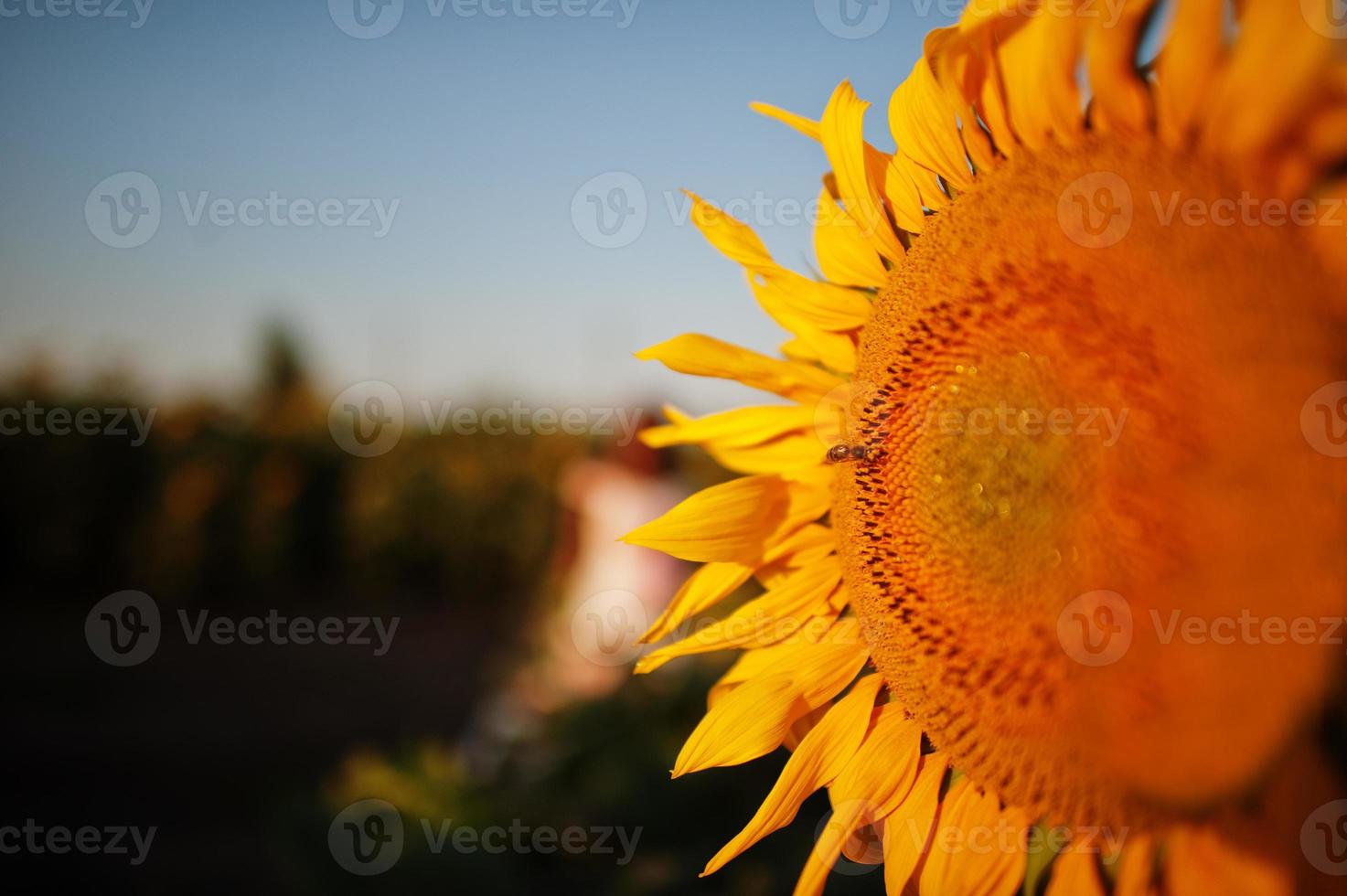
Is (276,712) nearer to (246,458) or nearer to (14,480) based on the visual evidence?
(246,458)

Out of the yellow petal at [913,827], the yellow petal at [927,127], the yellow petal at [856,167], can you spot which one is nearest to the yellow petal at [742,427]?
the yellow petal at [856,167]

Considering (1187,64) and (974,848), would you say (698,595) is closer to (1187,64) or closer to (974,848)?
(974,848)

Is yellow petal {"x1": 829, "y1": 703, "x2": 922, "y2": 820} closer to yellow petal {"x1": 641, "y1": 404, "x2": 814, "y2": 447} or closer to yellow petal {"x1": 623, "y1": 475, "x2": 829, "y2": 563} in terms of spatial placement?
yellow petal {"x1": 623, "y1": 475, "x2": 829, "y2": 563}

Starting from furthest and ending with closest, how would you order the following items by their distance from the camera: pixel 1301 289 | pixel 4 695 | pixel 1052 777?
pixel 4 695 → pixel 1052 777 → pixel 1301 289

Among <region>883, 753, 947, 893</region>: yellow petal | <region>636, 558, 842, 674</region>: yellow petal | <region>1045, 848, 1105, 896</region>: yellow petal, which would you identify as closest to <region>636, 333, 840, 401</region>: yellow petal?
<region>636, 558, 842, 674</region>: yellow petal

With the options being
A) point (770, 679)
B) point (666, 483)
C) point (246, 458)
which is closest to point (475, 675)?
point (246, 458)
